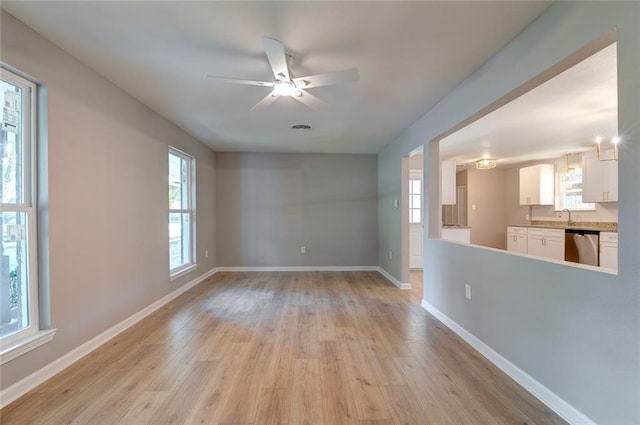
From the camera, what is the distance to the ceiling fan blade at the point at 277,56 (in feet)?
6.06

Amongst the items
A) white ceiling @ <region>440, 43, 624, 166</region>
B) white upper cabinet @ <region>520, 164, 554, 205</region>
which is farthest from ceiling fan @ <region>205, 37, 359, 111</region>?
white upper cabinet @ <region>520, 164, 554, 205</region>

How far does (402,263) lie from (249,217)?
312 centimetres

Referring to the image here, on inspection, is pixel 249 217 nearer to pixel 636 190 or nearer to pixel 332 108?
pixel 332 108

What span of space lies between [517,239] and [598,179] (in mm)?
1838

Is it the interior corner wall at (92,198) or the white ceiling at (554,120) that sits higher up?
the white ceiling at (554,120)

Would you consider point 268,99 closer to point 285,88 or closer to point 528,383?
point 285,88

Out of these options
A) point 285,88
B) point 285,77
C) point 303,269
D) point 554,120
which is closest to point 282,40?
point 285,77

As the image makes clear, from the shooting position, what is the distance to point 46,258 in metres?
2.14

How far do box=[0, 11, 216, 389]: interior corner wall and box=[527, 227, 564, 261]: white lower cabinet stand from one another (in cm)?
621

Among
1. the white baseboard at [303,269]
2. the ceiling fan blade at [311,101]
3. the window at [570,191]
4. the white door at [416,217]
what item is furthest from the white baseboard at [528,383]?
the window at [570,191]

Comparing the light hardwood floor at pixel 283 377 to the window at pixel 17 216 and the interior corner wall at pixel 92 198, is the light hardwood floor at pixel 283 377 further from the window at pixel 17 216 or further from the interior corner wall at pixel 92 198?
the window at pixel 17 216

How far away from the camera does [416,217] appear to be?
241 inches

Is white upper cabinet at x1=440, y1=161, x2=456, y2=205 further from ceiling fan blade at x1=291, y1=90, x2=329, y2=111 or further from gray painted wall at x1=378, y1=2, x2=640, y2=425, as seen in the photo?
ceiling fan blade at x1=291, y1=90, x2=329, y2=111

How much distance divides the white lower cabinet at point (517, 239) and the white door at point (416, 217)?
214 centimetres
